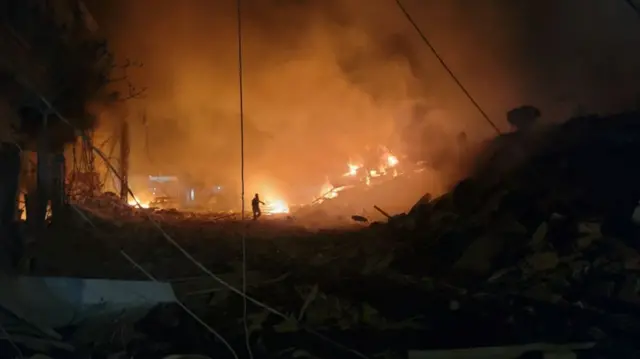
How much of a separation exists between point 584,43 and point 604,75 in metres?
0.18

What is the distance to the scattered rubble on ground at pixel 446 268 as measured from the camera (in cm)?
220

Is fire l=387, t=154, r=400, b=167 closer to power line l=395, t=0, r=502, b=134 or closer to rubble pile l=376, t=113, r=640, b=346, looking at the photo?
rubble pile l=376, t=113, r=640, b=346

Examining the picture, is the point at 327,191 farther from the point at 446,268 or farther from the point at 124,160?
the point at 124,160

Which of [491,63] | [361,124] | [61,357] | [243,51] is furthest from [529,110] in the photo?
[61,357]

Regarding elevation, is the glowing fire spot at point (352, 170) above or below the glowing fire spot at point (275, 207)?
above

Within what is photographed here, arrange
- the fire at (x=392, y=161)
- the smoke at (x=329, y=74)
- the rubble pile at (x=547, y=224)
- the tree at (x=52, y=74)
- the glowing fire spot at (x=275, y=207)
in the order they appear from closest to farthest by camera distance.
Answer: the rubble pile at (x=547, y=224) → the tree at (x=52, y=74) → the smoke at (x=329, y=74) → the fire at (x=392, y=161) → the glowing fire spot at (x=275, y=207)

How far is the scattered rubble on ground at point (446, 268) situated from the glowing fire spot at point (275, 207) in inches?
12.6

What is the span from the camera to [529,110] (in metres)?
2.93

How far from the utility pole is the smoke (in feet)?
0.15

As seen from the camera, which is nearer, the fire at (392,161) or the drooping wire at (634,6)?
the drooping wire at (634,6)

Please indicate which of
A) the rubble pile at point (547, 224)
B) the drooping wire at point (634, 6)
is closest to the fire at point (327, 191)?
the rubble pile at point (547, 224)

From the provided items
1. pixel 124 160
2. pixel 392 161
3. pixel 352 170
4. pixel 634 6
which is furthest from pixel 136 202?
pixel 634 6

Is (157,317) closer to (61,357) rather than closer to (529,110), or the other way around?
(61,357)

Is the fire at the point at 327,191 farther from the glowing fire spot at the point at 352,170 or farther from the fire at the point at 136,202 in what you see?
the fire at the point at 136,202
